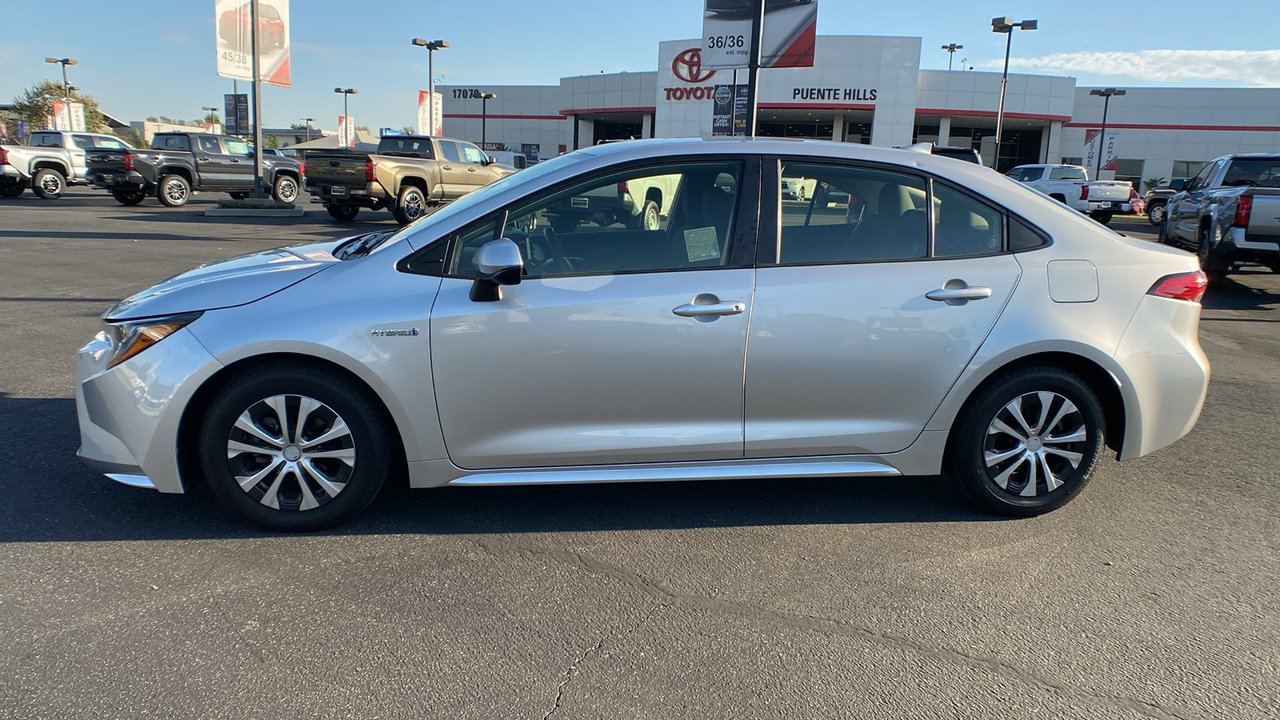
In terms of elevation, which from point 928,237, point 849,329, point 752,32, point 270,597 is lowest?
point 270,597

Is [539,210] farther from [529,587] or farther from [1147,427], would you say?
[1147,427]

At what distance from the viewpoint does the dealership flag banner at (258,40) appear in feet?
70.7

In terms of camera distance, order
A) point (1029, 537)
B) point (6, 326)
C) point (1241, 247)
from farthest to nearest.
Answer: point (1241, 247), point (6, 326), point (1029, 537)

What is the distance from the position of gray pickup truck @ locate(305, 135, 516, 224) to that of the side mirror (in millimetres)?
13650

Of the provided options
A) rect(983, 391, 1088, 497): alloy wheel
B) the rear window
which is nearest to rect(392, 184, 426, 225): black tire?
rect(983, 391, 1088, 497): alloy wheel

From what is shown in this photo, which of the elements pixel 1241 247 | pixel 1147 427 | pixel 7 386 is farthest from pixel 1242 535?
pixel 1241 247

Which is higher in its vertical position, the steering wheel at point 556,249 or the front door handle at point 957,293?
the steering wheel at point 556,249

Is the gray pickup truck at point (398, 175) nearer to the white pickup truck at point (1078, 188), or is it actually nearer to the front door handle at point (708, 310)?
the front door handle at point (708, 310)

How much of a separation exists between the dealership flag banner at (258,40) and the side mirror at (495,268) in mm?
21712

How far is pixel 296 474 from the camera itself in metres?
3.57

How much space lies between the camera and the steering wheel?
3.63 meters

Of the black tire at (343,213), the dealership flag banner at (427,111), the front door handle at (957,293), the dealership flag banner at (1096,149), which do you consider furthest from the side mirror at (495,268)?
the dealership flag banner at (1096,149)

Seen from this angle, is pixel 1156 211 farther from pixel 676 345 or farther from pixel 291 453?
pixel 291 453

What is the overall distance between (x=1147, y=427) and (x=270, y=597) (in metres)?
3.84
